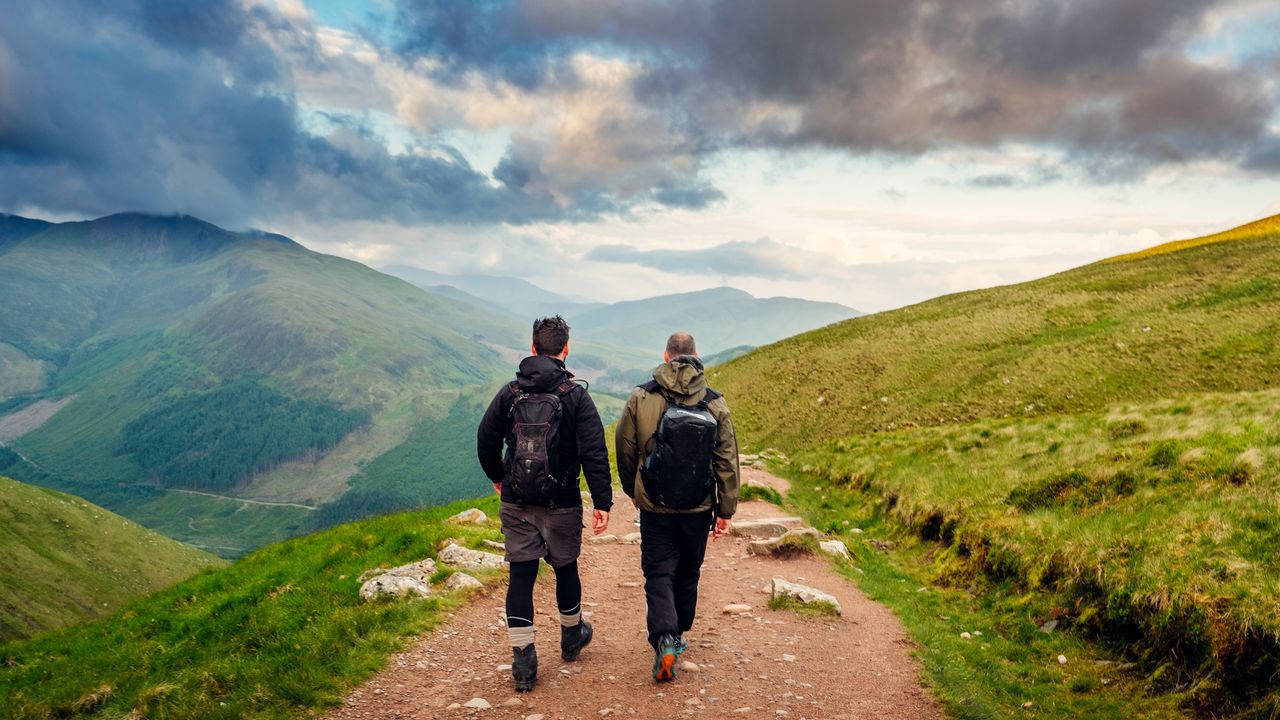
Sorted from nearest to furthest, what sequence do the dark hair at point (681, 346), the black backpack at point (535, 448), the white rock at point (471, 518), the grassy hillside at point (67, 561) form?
the black backpack at point (535, 448) → the dark hair at point (681, 346) → the white rock at point (471, 518) → the grassy hillside at point (67, 561)

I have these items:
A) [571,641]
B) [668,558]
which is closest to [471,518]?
[571,641]

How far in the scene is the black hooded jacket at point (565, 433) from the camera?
27.1 ft

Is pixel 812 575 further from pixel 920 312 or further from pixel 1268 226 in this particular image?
pixel 1268 226

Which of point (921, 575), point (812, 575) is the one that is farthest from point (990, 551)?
point (812, 575)

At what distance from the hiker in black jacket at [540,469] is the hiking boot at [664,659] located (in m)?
1.33

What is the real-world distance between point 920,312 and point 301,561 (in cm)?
5085

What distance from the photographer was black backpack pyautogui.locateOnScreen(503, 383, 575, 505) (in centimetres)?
810

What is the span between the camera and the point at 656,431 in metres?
8.35

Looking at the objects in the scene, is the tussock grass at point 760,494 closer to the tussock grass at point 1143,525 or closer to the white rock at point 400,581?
the tussock grass at point 1143,525

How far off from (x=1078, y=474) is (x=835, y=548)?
5.69 metres

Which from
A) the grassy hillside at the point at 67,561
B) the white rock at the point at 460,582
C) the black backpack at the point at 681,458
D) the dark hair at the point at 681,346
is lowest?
the grassy hillside at the point at 67,561

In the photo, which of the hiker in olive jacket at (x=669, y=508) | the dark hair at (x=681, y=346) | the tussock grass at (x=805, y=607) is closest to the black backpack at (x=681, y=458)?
the hiker in olive jacket at (x=669, y=508)

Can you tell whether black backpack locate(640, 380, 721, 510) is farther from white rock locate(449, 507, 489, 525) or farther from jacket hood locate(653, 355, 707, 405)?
white rock locate(449, 507, 489, 525)

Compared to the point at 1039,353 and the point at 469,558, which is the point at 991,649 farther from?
the point at 1039,353
